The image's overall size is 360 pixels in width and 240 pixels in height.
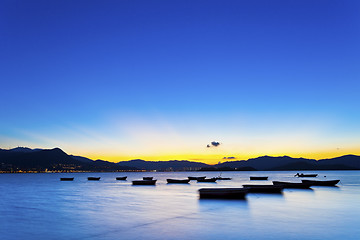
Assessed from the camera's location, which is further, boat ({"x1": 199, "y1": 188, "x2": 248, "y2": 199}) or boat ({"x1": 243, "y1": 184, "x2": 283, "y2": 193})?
boat ({"x1": 243, "y1": 184, "x2": 283, "y2": 193})

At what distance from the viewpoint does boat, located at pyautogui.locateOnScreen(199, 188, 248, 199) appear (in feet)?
130

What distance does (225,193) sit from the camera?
129 feet

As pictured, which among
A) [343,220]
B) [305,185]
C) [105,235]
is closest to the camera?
[105,235]

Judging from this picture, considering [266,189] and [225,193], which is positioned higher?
[225,193]

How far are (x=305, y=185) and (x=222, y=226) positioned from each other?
141ft

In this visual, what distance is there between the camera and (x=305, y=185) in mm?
60031

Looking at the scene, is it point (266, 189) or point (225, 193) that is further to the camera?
point (266, 189)

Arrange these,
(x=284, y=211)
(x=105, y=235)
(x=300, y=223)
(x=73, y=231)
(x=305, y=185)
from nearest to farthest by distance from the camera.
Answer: (x=105, y=235) → (x=73, y=231) → (x=300, y=223) → (x=284, y=211) → (x=305, y=185)

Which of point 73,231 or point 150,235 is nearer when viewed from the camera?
point 150,235

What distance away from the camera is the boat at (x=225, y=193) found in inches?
1558

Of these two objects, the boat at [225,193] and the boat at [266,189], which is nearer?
the boat at [225,193]

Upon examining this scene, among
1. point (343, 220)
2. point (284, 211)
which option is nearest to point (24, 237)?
point (284, 211)

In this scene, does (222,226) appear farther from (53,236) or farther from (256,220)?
(53,236)

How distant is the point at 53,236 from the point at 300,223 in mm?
18803
